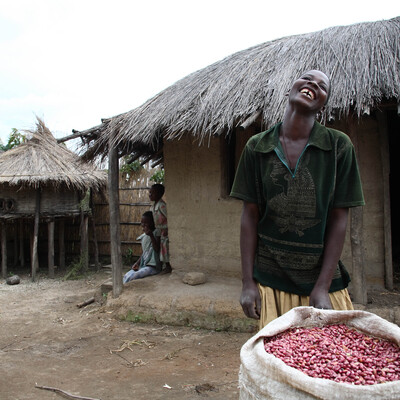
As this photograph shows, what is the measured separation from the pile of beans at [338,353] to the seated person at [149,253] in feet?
16.7

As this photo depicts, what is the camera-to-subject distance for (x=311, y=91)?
74.9 inches

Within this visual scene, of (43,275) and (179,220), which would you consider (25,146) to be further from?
(179,220)

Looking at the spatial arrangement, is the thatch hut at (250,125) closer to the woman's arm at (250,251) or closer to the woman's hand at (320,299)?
the woman's arm at (250,251)

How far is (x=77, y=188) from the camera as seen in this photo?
9.83 metres

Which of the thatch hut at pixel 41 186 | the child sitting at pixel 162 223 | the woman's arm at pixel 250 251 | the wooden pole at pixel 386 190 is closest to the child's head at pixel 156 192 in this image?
the child sitting at pixel 162 223

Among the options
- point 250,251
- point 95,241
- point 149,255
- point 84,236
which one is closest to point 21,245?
point 84,236

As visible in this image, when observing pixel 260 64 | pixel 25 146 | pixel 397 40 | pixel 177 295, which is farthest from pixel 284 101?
pixel 25 146

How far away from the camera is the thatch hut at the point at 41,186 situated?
9094 mm

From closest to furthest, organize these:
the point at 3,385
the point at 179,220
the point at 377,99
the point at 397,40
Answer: the point at 3,385, the point at 377,99, the point at 397,40, the point at 179,220

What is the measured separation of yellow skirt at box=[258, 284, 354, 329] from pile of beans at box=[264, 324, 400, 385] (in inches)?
10.0

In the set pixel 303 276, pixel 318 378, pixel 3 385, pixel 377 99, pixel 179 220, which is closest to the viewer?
pixel 318 378

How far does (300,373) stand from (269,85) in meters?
3.97

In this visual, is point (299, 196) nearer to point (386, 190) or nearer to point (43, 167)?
point (386, 190)

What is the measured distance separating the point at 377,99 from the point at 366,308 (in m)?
2.09
